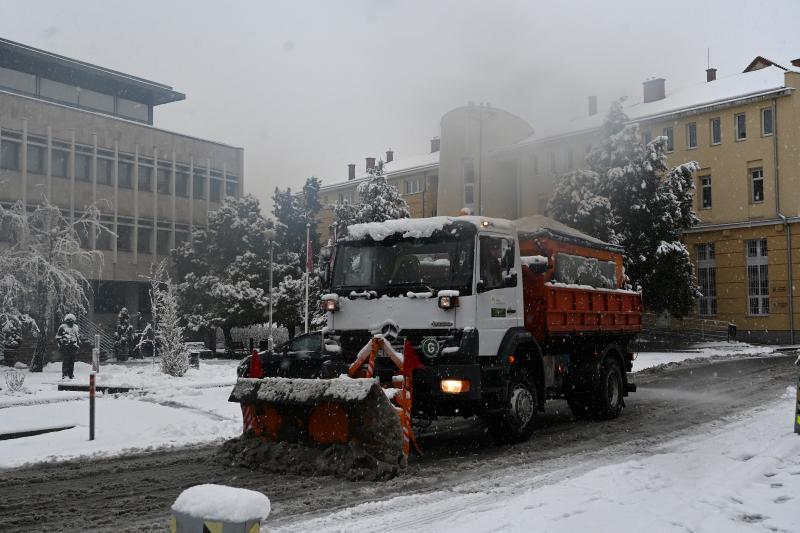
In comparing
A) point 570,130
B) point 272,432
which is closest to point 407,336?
point 272,432

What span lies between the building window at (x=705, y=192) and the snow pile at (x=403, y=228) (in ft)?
129

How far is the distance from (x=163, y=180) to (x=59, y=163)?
6.39 meters

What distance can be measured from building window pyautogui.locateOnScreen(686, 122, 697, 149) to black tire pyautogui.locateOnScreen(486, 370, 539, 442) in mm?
39223

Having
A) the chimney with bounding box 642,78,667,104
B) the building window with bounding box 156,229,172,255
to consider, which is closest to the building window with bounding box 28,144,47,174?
the building window with bounding box 156,229,172,255

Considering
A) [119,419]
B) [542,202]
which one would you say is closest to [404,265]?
[119,419]

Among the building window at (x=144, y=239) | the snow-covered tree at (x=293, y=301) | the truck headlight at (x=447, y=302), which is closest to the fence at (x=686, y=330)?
the snow-covered tree at (x=293, y=301)

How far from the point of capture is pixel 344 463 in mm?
8297

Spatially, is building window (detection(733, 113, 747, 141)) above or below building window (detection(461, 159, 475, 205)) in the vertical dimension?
above

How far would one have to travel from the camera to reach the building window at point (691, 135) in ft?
151

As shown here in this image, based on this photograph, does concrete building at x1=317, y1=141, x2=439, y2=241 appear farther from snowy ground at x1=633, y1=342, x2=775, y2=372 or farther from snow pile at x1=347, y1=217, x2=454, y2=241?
snow pile at x1=347, y1=217, x2=454, y2=241

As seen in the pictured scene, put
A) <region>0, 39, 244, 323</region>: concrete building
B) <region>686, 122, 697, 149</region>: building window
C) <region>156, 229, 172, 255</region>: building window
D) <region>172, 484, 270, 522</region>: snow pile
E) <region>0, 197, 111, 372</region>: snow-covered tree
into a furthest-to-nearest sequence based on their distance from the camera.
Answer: <region>686, 122, 697, 149</region>: building window < <region>156, 229, 172, 255</region>: building window < <region>0, 39, 244, 323</region>: concrete building < <region>0, 197, 111, 372</region>: snow-covered tree < <region>172, 484, 270, 522</region>: snow pile

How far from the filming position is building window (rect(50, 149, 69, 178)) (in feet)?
131

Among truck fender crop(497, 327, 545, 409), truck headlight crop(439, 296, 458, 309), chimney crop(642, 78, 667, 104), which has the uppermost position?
chimney crop(642, 78, 667, 104)

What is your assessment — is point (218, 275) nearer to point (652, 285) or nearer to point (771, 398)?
point (652, 285)
